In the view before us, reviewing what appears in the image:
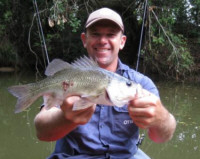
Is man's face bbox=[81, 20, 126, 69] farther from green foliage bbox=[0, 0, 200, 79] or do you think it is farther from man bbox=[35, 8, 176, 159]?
green foliage bbox=[0, 0, 200, 79]

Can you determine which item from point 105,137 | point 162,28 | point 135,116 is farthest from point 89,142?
point 162,28

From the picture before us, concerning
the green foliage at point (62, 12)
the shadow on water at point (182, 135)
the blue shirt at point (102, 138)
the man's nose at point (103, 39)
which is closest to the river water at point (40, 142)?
the shadow on water at point (182, 135)

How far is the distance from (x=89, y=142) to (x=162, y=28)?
6.90 meters

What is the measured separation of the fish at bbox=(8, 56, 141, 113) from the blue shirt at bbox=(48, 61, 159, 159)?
42 centimetres

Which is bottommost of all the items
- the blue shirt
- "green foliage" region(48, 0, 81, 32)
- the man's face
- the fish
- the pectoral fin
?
the blue shirt

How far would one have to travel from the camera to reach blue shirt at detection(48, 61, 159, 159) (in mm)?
1805

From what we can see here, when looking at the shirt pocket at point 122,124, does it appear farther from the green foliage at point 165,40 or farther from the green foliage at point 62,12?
the green foliage at point 165,40

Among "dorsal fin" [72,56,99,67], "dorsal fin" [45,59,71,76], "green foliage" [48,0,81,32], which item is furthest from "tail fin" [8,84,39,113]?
"green foliage" [48,0,81,32]

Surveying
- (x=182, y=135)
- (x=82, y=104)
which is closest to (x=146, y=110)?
(x=82, y=104)

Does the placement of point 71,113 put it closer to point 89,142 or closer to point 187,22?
point 89,142

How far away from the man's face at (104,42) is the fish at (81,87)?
466 millimetres

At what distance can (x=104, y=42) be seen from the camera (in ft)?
6.50

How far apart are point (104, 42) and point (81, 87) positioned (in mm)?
672

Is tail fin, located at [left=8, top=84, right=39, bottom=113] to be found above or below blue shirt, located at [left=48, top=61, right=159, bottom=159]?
above
